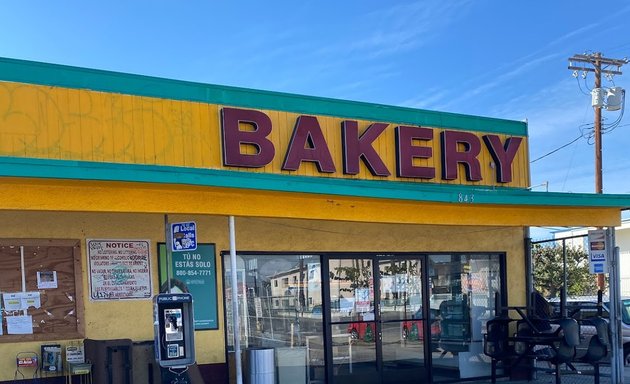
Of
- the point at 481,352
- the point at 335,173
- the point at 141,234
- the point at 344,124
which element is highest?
the point at 344,124

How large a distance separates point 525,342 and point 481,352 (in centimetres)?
104

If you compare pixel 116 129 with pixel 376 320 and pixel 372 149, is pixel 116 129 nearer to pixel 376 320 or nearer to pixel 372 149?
pixel 372 149

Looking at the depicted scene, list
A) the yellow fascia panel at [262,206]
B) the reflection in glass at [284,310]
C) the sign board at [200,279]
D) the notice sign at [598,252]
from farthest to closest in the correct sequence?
the notice sign at [598,252]
the reflection in glass at [284,310]
the sign board at [200,279]
the yellow fascia panel at [262,206]

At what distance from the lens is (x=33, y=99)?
841 cm

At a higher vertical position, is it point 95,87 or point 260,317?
point 95,87

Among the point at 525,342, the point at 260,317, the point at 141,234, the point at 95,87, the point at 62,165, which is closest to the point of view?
the point at 62,165

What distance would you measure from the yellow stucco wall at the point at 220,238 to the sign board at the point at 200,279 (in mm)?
108

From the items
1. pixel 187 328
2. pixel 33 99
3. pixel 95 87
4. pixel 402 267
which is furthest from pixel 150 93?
pixel 402 267

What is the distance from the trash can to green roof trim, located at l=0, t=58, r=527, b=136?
3.51 meters

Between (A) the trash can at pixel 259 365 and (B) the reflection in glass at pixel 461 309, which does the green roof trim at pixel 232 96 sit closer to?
(B) the reflection in glass at pixel 461 309

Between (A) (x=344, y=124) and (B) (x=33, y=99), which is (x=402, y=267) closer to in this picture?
(A) (x=344, y=124)

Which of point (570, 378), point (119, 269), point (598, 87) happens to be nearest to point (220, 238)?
point (119, 269)

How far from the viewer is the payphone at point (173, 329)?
8008 mm

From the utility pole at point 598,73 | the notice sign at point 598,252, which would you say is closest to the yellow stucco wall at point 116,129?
the notice sign at point 598,252
